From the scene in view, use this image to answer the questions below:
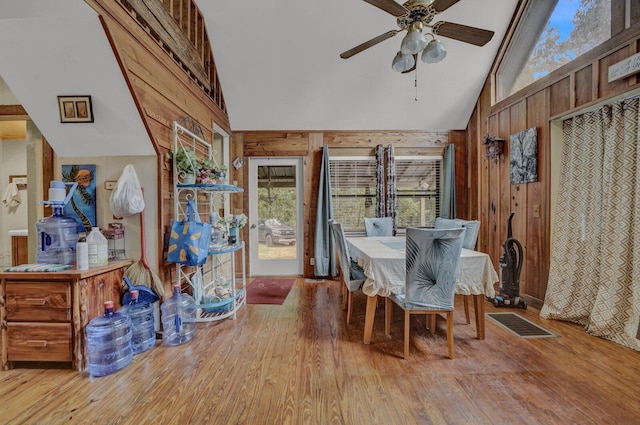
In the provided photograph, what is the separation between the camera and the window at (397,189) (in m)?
4.54

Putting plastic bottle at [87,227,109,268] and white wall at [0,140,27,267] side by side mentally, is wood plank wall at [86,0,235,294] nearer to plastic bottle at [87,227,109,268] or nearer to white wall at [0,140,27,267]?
→ plastic bottle at [87,227,109,268]

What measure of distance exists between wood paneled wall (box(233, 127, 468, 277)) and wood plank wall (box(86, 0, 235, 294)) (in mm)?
1459

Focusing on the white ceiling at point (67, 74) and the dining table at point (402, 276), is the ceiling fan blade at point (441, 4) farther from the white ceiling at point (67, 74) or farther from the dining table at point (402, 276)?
the white ceiling at point (67, 74)

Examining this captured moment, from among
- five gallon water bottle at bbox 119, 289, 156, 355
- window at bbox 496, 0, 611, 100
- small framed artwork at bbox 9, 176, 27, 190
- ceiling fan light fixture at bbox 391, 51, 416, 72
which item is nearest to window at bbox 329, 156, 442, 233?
window at bbox 496, 0, 611, 100

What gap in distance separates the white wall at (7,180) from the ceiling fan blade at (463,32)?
4.89 m

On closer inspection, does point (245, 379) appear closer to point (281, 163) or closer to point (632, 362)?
point (632, 362)

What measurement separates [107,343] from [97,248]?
683 millimetres

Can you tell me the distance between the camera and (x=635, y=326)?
2150 millimetres

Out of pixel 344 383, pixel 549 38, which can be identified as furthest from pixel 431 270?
pixel 549 38

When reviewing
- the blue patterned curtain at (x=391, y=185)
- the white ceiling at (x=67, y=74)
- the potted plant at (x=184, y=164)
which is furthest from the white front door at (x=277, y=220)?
the white ceiling at (x=67, y=74)

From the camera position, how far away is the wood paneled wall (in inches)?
174

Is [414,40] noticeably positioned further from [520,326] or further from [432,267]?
[520,326]

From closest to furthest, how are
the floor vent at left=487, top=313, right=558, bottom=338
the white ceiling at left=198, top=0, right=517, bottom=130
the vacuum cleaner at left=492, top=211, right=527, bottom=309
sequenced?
the floor vent at left=487, top=313, right=558, bottom=338, the vacuum cleaner at left=492, top=211, right=527, bottom=309, the white ceiling at left=198, top=0, right=517, bottom=130

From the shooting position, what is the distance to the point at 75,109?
2098 mm
